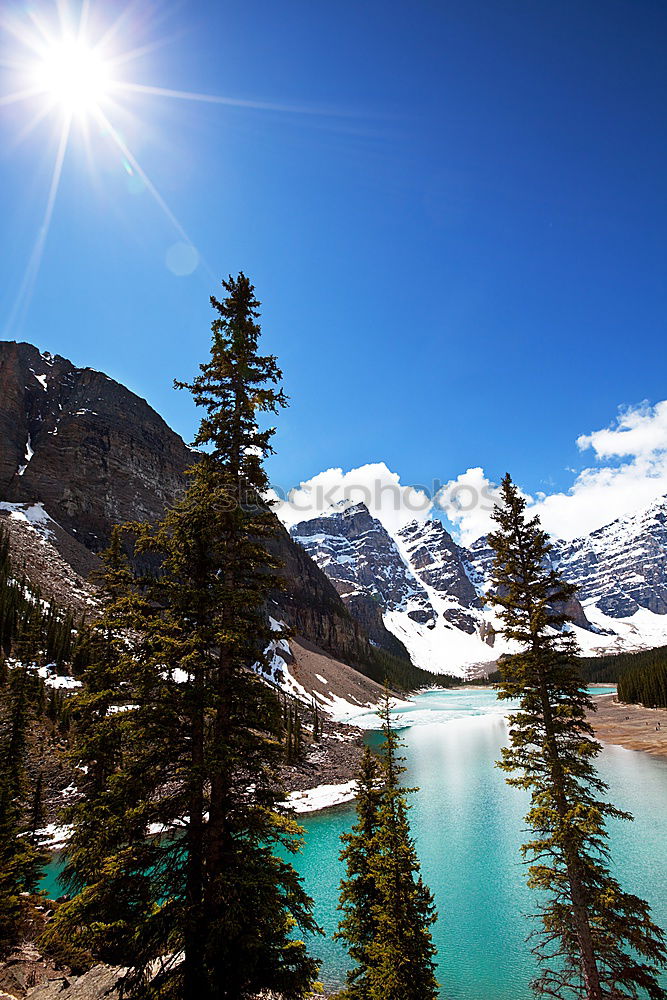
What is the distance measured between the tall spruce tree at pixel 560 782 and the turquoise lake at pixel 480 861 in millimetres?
6624

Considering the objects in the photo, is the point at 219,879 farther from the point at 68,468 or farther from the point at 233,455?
the point at 68,468

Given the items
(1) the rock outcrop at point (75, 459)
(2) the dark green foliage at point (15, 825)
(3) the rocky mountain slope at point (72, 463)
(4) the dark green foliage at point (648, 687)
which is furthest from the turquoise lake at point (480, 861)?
(1) the rock outcrop at point (75, 459)

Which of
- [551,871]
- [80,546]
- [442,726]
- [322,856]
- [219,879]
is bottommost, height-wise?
[442,726]

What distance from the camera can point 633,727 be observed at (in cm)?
7900

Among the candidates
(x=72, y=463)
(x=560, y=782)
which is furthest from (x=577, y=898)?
(x=72, y=463)

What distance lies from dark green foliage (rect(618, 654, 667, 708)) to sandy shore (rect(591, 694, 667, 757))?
194cm

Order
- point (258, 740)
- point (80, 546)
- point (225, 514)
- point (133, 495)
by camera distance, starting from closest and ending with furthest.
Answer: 1. point (258, 740)
2. point (225, 514)
3. point (80, 546)
4. point (133, 495)

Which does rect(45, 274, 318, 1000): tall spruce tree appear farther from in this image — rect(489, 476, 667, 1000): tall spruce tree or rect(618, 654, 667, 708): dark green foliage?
rect(618, 654, 667, 708): dark green foliage

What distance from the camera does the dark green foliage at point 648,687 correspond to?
326 feet

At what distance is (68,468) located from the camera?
351 ft

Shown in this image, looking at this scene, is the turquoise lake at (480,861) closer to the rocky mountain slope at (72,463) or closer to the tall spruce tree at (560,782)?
the tall spruce tree at (560,782)

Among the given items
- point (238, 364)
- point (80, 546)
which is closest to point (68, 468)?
point (80, 546)

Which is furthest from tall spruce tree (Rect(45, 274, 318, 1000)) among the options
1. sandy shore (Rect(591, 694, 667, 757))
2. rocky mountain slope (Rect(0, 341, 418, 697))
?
rocky mountain slope (Rect(0, 341, 418, 697))

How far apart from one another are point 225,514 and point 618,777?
5535cm
